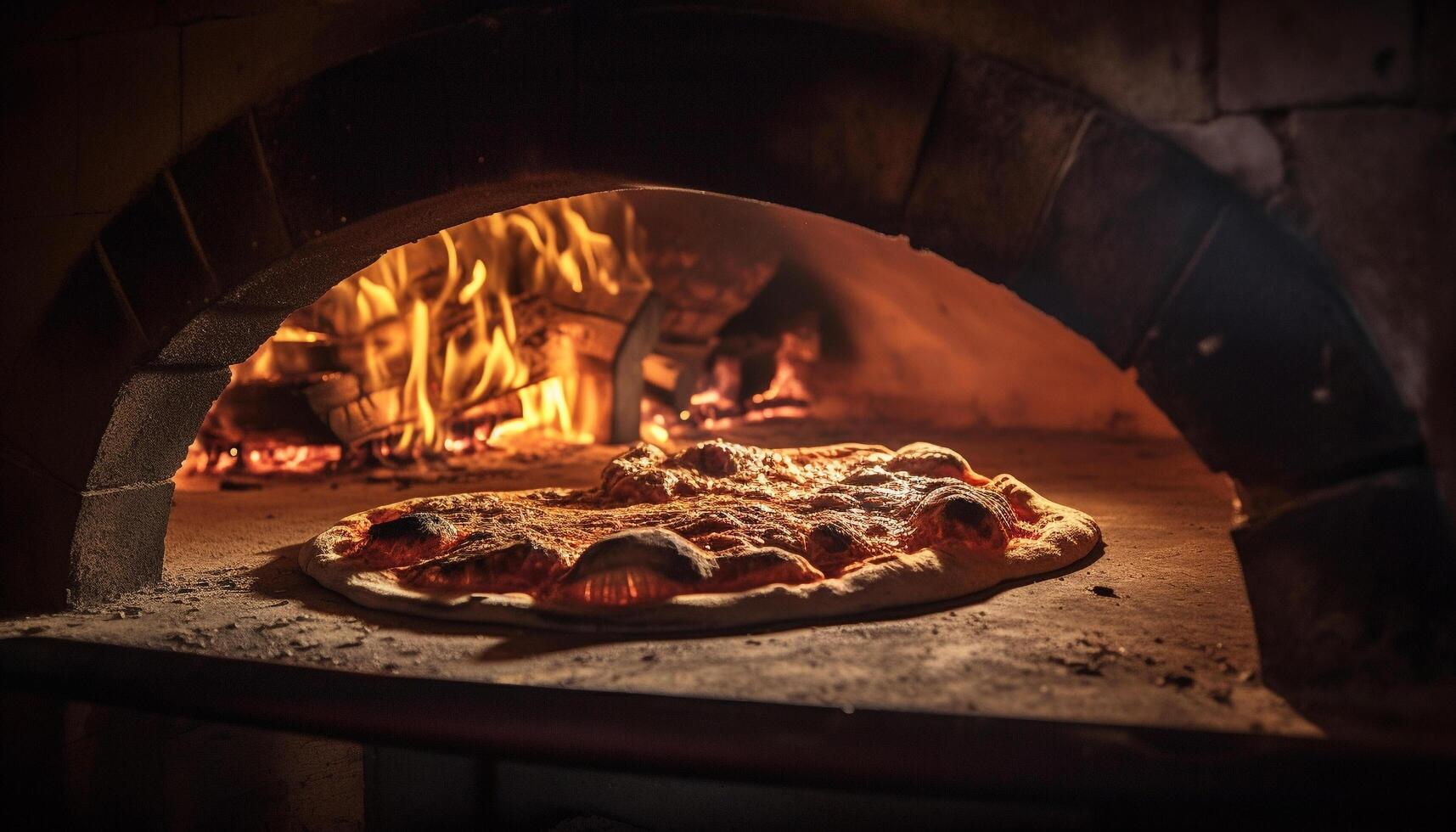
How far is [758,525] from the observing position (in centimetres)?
304

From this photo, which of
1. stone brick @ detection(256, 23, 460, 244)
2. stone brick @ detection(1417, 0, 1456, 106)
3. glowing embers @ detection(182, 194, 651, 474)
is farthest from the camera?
glowing embers @ detection(182, 194, 651, 474)

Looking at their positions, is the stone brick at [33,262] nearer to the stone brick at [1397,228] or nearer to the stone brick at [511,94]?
the stone brick at [511,94]

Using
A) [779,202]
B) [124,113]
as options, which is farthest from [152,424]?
[779,202]

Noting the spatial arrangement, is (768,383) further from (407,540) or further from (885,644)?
(885,644)

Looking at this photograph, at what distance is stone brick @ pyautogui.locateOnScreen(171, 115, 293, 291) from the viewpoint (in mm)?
2719

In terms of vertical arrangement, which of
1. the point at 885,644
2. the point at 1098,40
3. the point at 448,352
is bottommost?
the point at 885,644

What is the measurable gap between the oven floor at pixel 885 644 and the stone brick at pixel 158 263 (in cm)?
81

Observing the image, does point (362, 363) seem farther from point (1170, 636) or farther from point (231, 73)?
point (1170, 636)

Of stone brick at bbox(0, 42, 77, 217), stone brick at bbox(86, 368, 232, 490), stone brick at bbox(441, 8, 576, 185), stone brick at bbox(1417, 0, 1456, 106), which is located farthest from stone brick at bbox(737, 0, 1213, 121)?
stone brick at bbox(0, 42, 77, 217)

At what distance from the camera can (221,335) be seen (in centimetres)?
295

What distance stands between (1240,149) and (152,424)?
9.37 ft

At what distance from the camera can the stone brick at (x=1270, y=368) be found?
6.24ft

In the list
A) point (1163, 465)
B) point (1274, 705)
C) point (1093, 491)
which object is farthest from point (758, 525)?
point (1163, 465)

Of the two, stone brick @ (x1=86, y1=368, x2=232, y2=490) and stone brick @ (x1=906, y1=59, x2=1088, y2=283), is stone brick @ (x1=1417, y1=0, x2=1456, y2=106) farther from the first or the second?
stone brick @ (x1=86, y1=368, x2=232, y2=490)
